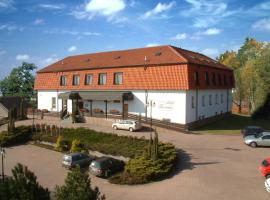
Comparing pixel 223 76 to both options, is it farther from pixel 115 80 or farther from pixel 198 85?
pixel 115 80

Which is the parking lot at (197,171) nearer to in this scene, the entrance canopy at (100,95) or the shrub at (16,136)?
the shrub at (16,136)

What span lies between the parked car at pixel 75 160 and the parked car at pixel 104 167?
210 centimetres

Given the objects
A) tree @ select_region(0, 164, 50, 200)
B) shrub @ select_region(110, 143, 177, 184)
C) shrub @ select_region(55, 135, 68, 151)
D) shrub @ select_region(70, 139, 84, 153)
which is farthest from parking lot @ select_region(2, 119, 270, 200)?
tree @ select_region(0, 164, 50, 200)

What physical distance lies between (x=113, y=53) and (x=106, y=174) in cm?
3084

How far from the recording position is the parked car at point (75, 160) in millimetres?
27062

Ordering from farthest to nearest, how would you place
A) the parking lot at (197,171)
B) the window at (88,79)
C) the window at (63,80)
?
the window at (63,80) < the window at (88,79) < the parking lot at (197,171)

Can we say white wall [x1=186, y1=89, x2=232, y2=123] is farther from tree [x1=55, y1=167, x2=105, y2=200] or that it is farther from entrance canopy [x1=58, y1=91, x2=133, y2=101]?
tree [x1=55, y1=167, x2=105, y2=200]

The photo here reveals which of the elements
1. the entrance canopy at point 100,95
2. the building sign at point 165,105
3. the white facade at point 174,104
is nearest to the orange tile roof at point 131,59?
the entrance canopy at point 100,95

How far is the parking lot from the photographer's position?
20766mm

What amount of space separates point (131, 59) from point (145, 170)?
2515 cm

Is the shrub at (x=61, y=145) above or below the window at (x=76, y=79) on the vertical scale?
below

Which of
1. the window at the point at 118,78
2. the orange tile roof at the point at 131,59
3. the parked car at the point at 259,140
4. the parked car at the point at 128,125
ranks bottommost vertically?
the parked car at the point at 259,140

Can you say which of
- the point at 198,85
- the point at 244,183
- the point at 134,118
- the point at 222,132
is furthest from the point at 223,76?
the point at 244,183

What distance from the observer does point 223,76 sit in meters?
51.4
